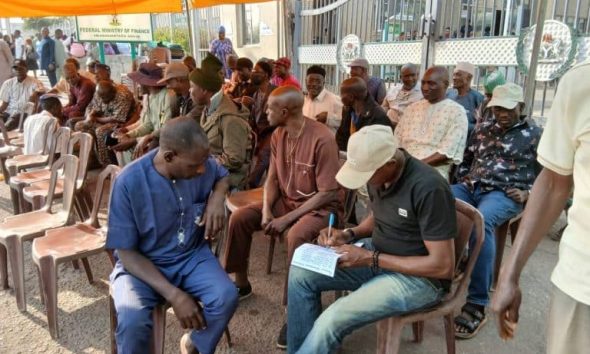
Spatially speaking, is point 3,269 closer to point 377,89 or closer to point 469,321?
point 469,321

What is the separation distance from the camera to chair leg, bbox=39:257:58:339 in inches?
96.8

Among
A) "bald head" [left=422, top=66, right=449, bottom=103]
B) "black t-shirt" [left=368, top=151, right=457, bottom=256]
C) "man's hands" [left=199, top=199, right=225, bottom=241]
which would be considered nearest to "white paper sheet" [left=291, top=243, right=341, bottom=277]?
"black t-shirt" [left=368, top=151, right=457, bottom=256]

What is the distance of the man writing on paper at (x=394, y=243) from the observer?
183 cm

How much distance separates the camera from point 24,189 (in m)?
3.71

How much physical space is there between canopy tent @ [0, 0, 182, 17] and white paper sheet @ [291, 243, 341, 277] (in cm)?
500

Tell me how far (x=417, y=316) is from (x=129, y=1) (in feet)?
18.5

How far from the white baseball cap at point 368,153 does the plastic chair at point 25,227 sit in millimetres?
2133

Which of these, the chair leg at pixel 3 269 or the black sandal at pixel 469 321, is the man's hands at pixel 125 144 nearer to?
the chair leg at pixel 3 269

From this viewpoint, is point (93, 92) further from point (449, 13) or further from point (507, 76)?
point (507, 76)

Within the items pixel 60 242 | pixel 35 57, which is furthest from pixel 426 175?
pixel 35 57

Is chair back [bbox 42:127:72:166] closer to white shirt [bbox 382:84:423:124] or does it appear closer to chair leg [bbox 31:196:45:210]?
chair leg [bbox 31:196:45:210]

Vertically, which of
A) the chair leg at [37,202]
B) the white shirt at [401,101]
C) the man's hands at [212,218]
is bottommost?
the chair leg at [37,202]

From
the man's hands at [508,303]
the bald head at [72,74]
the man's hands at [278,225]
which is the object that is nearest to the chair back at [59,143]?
the bald head at [72,74]

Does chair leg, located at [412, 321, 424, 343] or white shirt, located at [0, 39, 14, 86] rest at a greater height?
white shirt, located at [0, 39, 14, 86]
